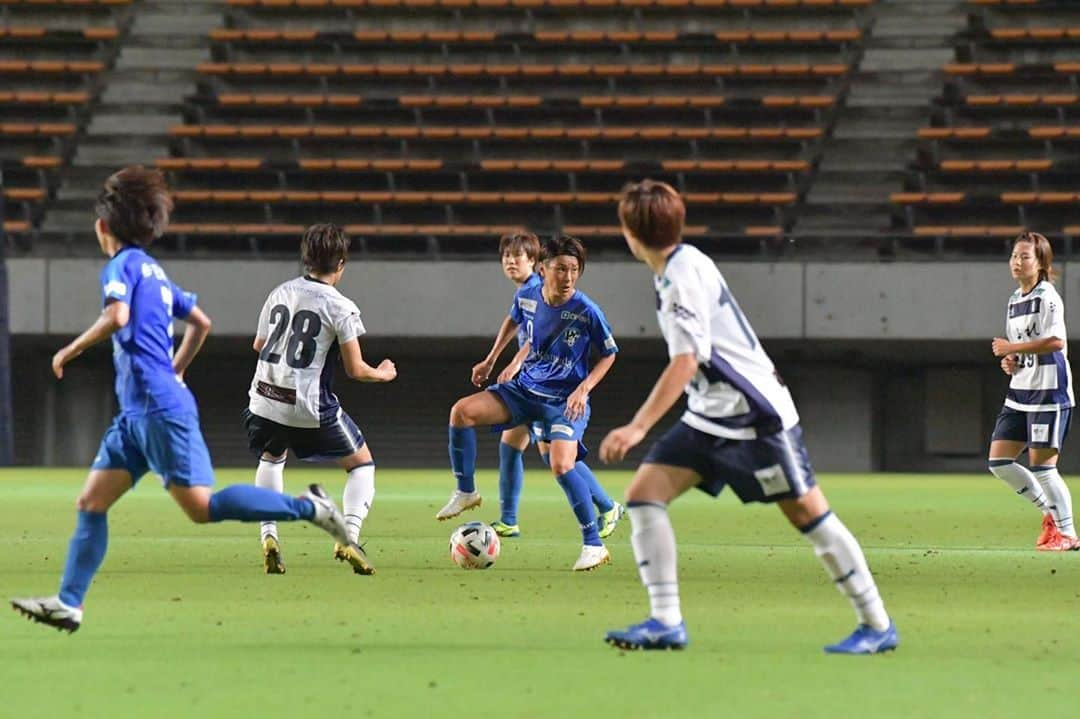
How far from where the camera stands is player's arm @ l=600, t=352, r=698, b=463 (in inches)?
212

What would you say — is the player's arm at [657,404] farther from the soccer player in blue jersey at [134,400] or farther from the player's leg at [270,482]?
the player's leg at [270,482]

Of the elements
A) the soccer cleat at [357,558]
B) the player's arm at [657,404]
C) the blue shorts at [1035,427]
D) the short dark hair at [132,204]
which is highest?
the short dark hair at [132,204]

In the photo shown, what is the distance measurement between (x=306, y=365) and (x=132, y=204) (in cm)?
265

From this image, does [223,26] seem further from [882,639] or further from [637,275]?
[882,639]

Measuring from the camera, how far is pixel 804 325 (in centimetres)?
2291

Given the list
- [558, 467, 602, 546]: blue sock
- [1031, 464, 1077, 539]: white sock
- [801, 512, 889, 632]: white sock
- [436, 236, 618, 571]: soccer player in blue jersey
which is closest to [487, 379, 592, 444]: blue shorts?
[436, 236, 618, 571]: soccer player in blue jersey

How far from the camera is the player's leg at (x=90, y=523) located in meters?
6.07

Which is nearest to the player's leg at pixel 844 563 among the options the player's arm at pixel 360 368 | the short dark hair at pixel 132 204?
the short dark hair at pixel 132 204

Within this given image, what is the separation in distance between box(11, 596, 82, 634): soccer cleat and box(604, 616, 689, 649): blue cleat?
5.95 feet

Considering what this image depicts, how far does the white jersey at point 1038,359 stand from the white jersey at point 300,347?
4187 millimetres

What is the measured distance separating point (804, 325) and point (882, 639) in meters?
17.3

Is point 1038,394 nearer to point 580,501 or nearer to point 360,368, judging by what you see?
point 580,501

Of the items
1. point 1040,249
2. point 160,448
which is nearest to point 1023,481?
point 1040,249

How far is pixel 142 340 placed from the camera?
6.09m
